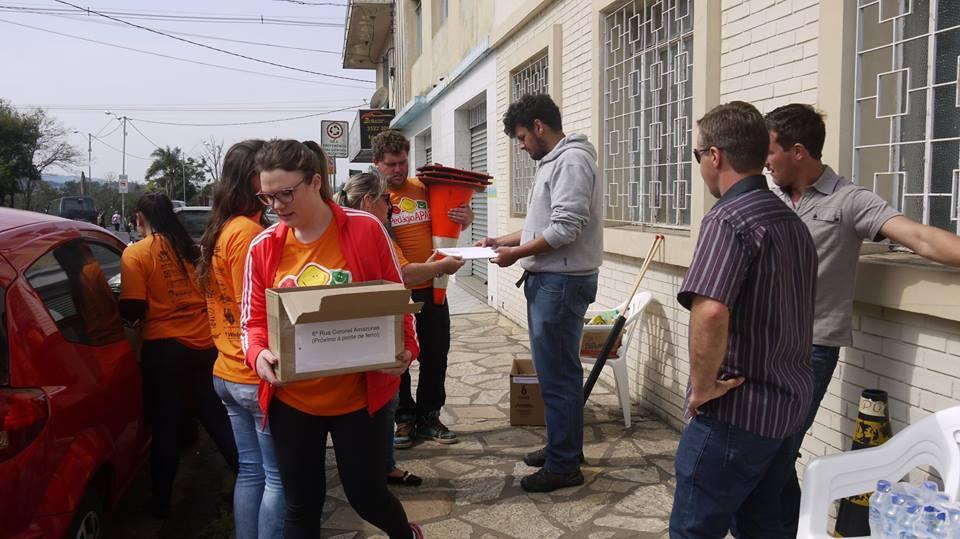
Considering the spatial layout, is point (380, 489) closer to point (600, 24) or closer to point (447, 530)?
point (447, 530)

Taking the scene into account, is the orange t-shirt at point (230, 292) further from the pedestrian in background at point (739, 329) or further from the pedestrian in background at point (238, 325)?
the pedestrian in background at point (739, 329)

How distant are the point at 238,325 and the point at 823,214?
2.47 m

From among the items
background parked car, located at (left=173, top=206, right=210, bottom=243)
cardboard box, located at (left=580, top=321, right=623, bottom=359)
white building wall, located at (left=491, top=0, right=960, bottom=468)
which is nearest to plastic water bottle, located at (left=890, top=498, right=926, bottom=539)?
white building wall, located at (left=491, top=0, right=960, bottom=468)

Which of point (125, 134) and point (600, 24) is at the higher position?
point (125, 134)

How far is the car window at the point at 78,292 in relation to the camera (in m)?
3.25

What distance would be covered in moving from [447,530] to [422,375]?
52.4 inches

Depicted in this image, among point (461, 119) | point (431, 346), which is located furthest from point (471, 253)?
point (461, 119)

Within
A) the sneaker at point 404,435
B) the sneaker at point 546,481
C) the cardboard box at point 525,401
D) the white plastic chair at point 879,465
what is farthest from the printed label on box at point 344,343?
the cardboard box at point 525,401

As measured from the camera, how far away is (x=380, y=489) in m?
2.79

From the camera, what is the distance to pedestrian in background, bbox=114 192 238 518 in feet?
12.8

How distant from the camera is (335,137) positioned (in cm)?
1528

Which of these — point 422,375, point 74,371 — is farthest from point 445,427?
point 74,371

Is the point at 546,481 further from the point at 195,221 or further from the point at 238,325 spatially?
the point at 195,221

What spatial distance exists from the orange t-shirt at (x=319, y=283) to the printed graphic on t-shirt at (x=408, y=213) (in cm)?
198
